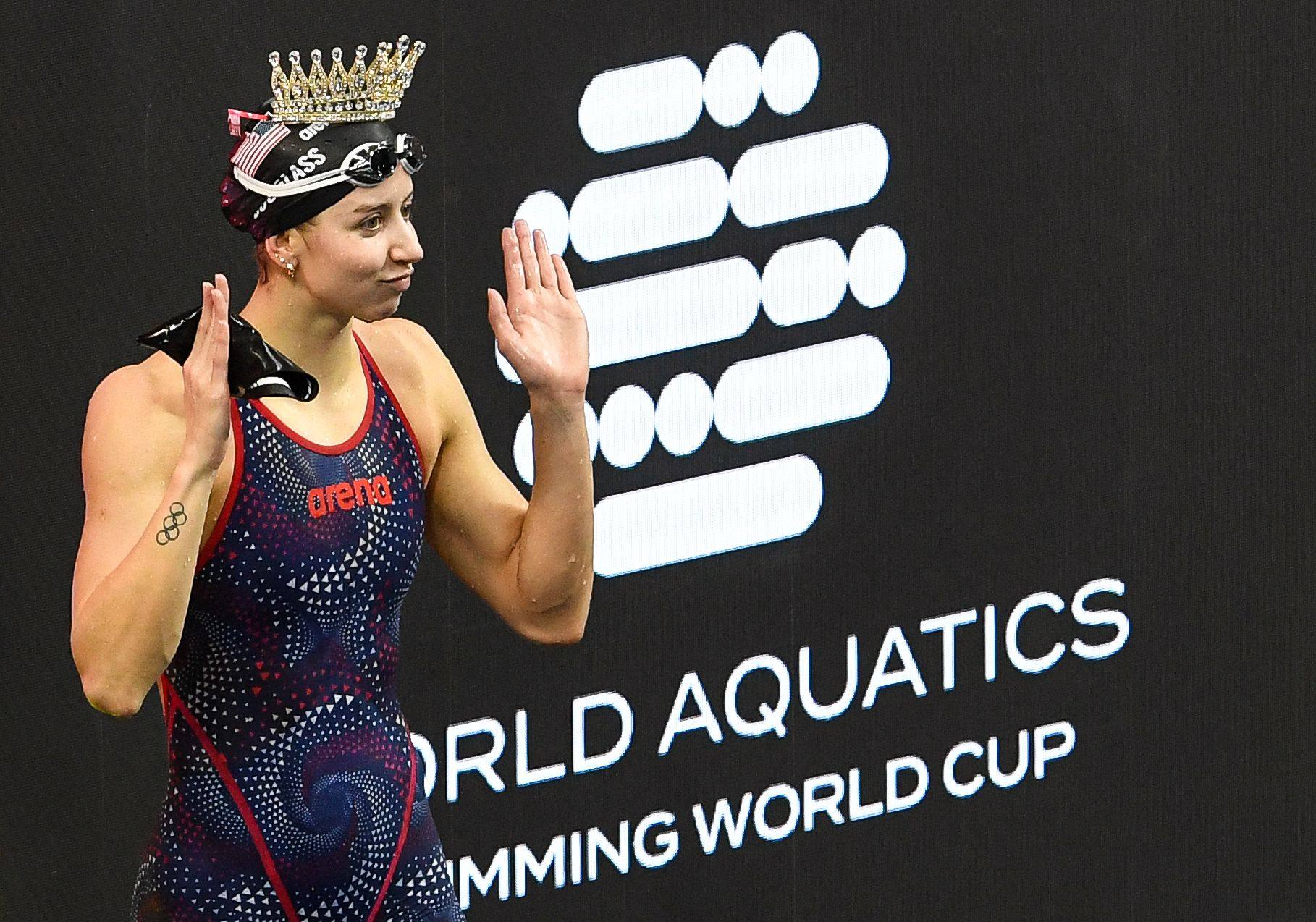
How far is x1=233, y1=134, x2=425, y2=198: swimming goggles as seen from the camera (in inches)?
135

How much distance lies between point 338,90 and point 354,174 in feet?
0.50

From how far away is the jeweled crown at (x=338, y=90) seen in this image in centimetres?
351

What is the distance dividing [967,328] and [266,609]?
7.42 ft

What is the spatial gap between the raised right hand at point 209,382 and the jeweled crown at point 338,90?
0.37 metres

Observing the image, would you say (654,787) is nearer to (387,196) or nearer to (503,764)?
(503,764)

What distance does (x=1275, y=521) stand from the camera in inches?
233

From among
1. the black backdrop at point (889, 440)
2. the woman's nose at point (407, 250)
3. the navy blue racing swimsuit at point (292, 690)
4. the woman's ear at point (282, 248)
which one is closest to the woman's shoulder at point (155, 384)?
the navy blue racing swimsuit at point (292, 690)

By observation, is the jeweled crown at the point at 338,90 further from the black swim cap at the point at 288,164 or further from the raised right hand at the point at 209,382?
the raised right hand at the point at 209,382

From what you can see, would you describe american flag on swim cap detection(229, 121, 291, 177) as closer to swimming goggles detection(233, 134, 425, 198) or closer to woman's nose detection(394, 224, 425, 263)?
swimming goggles detection(233, 134, 425, 198)

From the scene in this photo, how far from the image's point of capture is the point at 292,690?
3508mm

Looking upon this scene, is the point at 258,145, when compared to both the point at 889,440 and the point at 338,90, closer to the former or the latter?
the point at 338,90

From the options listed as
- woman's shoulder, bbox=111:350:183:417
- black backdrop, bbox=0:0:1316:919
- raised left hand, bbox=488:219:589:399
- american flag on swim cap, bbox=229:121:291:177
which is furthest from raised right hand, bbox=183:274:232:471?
black backdrop, bbox=0:0:1316:919

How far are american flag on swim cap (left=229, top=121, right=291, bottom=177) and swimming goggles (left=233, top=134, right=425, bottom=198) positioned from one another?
0.04 feet

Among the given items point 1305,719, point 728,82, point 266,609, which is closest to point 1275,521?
A: point 1305,719
